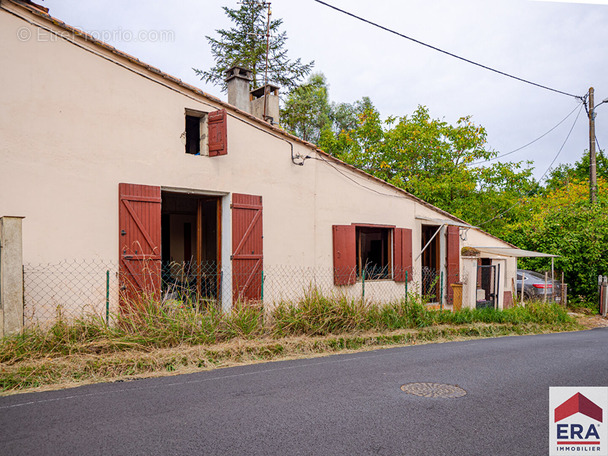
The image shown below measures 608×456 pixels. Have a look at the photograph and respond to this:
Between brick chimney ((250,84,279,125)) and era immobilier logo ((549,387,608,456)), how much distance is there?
9.57 metres

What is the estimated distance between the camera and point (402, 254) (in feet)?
40.7

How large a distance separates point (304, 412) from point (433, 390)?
63.9 inches

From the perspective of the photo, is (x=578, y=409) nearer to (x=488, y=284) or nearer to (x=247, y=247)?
(x=247, y=247)

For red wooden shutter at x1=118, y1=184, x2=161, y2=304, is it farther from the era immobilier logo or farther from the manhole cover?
the era immobilier logo

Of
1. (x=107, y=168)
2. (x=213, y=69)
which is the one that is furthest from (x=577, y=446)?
(x=213, y=69)

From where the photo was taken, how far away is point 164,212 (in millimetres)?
13805

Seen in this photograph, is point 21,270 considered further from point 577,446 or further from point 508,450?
point 577,446

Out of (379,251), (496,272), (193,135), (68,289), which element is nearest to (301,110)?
(379,251)

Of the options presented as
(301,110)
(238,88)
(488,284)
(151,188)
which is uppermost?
→ (301,110)

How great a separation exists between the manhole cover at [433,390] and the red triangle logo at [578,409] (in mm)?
944

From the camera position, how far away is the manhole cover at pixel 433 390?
513 cm

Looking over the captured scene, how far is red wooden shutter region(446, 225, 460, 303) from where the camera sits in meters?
13.6

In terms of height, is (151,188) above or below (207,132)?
below

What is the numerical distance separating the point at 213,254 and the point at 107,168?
16.9 ft
